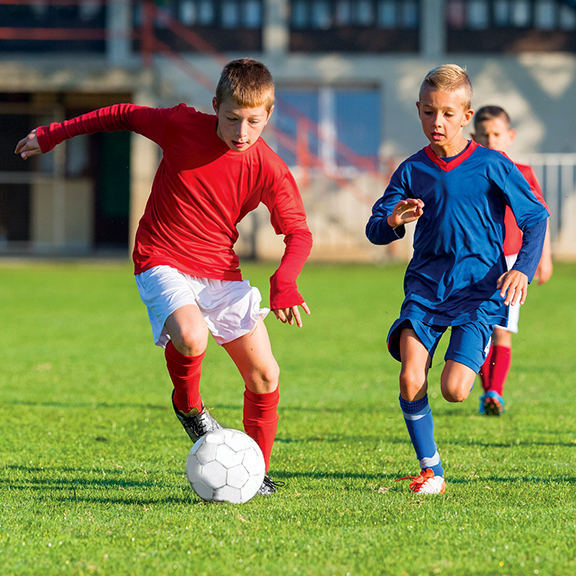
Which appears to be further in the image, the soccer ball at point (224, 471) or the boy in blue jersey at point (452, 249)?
the boy in blue jersey at point (452, 249)

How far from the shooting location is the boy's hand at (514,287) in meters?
3.52

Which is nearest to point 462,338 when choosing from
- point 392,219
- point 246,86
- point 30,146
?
point 392,219

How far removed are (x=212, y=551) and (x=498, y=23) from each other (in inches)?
824

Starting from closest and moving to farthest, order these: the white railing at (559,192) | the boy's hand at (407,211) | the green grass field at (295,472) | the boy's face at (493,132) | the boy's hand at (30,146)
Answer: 1. the green grass field at (295,472)
2. the boy's hand at (407,211)
3. the boy's hand at (30,146)
4. the boy's face at (493,132)
5. the white railing at (559,192)

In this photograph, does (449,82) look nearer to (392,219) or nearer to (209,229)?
(392,219)

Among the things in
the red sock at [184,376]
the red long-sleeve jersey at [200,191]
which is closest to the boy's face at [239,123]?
the red long-sleeve jersey at [200,191]

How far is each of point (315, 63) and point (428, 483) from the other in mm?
19185

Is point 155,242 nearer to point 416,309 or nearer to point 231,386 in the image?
point 416,309

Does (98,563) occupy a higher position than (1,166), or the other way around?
(1,166)

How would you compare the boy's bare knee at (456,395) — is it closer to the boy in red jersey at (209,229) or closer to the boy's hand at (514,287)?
the boy's hand at (514,287)

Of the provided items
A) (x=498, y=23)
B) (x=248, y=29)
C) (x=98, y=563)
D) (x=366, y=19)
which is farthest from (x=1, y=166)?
(x=98, y=563)

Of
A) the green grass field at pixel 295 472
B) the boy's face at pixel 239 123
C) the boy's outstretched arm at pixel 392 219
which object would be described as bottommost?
the green grass field at pixel 295 472

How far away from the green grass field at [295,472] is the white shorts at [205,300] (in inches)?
26.2

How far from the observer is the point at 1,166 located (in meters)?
19.0
